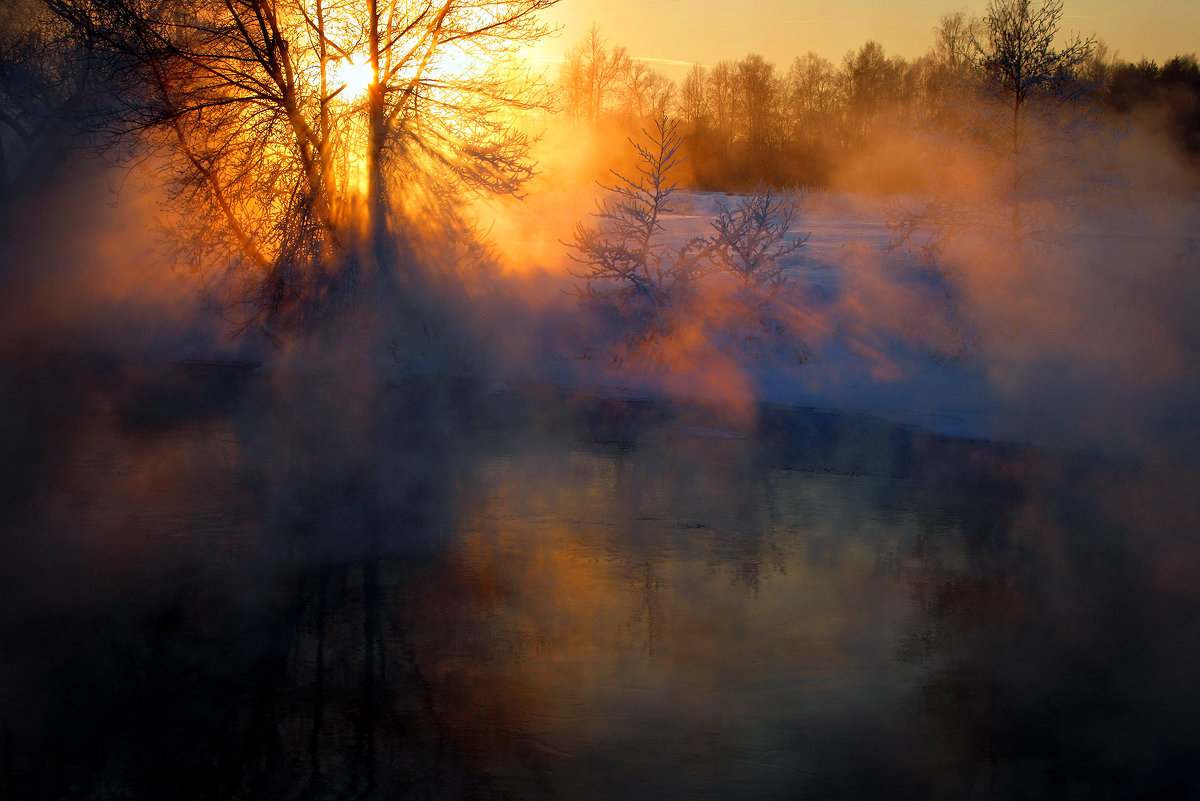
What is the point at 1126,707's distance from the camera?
5.33m

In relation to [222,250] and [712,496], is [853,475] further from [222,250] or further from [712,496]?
[222,250]

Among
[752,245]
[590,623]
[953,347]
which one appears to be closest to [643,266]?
[752,245]

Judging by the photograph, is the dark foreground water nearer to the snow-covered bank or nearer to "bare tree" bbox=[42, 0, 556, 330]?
the snow-covered bank

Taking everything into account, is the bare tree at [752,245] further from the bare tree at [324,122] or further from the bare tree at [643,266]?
the bare tree at [324,122]

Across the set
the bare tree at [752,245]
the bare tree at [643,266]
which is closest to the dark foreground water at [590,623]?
the bare tree at [643,266]

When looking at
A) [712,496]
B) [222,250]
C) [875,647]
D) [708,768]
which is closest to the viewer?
[708,768]

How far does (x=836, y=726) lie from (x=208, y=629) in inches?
158

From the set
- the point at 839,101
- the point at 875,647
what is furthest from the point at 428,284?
the point at 839,101

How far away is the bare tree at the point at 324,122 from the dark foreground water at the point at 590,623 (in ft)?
19.6

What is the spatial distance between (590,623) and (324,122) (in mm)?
12312

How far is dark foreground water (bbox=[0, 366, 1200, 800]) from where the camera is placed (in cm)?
473

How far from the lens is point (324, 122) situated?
15.8 m

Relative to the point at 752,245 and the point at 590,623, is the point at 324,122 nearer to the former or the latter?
the point at 752,245

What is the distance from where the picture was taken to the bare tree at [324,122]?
615 inches
